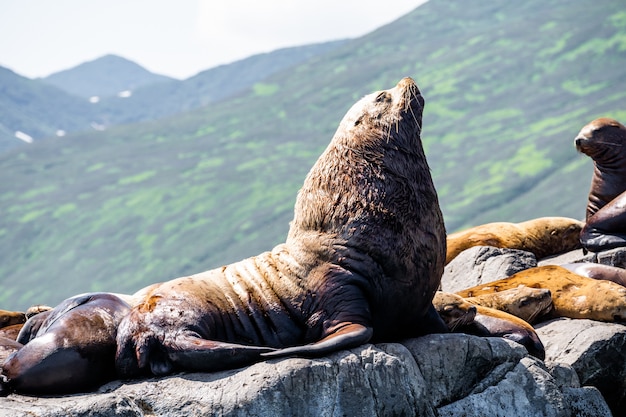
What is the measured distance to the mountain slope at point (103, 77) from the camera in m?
140

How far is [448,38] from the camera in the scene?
62938mm

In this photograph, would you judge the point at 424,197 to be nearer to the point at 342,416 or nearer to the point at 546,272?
the point at 342,416

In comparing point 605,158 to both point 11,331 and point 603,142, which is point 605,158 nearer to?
point 603,142

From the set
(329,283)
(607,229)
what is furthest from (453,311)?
(607,229)

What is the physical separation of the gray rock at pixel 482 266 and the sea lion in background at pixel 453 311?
2.71 metres

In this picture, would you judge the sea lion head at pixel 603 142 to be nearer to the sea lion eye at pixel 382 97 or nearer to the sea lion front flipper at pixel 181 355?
the sea lion eye at pixel 382 97

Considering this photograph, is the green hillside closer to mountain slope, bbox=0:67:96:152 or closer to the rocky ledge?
the rocky ledge

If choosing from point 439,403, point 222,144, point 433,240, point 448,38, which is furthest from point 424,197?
point 448,38

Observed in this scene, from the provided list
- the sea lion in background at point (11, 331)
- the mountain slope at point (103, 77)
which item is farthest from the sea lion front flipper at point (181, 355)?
the mountain slope at point (103, 77)

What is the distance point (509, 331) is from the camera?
23.6ft

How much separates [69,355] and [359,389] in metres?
1.73

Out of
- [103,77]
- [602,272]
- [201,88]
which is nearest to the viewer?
[602,272]

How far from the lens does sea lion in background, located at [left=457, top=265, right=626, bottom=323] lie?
321 inches

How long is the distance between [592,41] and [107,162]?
2875 centimetres
